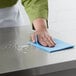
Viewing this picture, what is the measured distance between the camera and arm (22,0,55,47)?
38.8 inches

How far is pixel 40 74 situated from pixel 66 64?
9 cm

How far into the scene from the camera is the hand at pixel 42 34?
95 cm

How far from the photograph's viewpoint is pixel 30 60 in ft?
2.61

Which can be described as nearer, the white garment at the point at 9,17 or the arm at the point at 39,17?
the arm at the point at 39,17

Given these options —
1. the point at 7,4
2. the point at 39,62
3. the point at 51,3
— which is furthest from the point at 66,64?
the point at 51,3

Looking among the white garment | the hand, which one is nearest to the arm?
the hand

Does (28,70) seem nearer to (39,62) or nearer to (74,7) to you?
(39,62)

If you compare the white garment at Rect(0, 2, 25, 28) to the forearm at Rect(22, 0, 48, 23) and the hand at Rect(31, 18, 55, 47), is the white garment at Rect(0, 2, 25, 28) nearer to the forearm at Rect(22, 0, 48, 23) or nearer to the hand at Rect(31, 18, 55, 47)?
the forearm at Rect(22, 0, 48, 23)

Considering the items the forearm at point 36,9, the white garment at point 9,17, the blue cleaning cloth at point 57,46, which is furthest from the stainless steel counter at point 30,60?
the white garment at point 9,17

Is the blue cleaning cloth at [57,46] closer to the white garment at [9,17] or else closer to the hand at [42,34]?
the hand at [42,34]

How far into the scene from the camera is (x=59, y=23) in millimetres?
2611

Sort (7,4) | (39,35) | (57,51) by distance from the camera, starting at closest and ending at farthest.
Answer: (57,51)
(39,35)
(7,4)

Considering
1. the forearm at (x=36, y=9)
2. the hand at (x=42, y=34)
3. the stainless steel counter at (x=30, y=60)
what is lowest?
the stainless steel counter at (x=30, y=60)

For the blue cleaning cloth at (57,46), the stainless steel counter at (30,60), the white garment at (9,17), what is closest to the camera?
the stainless steel counter at (30,60)
